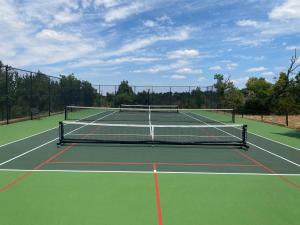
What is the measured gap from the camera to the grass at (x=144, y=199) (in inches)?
260

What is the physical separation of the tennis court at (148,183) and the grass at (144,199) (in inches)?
0.6

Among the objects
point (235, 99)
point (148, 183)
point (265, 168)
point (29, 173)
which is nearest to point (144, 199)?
point (148, 183)

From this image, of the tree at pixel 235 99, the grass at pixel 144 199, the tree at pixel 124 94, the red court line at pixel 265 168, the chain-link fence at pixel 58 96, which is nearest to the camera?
the grass at pixel 144 199


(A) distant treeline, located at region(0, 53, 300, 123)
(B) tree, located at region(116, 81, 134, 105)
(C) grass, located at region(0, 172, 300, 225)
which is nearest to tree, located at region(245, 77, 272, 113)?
(A) distant treeline, located at region(0, 53, 300, 123)

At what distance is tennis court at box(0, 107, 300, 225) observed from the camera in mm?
6812

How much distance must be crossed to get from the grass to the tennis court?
0.02 m

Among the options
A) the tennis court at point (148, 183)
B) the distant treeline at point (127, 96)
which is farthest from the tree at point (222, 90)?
the tennis court at point (148, 183)

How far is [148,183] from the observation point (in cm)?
913

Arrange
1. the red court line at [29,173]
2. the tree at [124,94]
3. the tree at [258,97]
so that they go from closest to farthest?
the red court line at [29,173]
the tree at [258,97]
the tree at [124,94]

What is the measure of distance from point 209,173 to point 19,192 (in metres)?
4.66

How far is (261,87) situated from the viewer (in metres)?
44.9

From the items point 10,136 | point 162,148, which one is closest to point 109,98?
point 10,136

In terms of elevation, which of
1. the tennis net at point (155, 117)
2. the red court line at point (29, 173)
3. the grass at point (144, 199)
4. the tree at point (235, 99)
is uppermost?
the tree at point (235, 99)

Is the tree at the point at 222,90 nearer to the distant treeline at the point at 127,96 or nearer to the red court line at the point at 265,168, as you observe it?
the distant treeline at the point at 127,96
